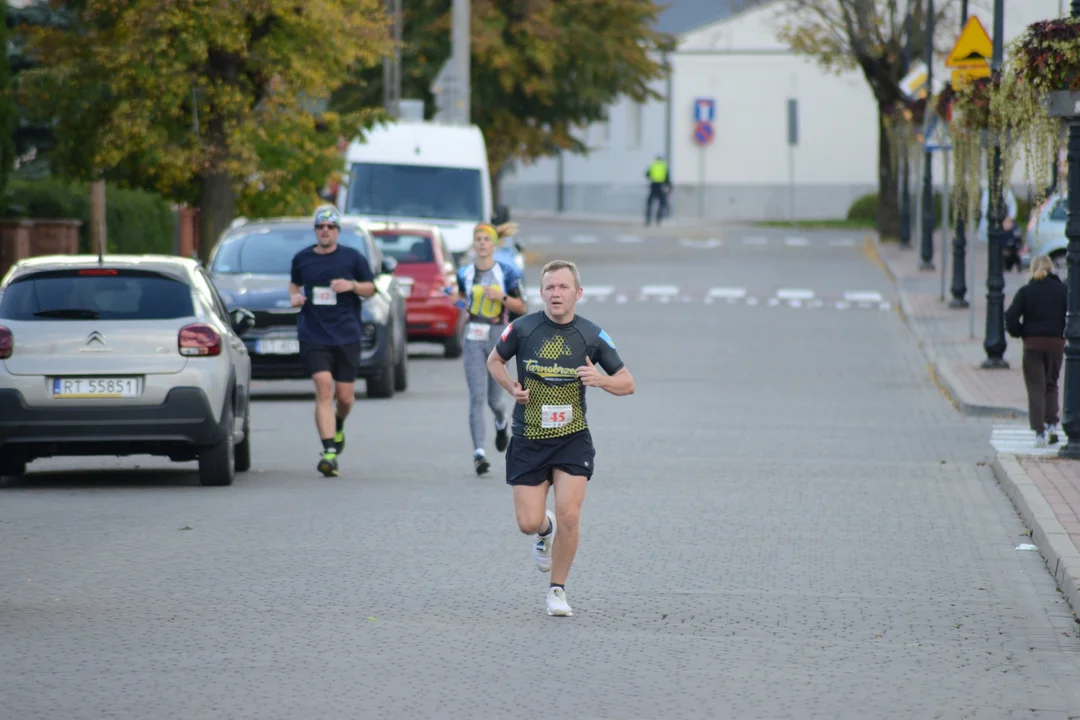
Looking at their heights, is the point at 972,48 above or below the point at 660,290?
above

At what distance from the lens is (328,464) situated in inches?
587

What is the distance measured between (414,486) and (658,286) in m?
27.7

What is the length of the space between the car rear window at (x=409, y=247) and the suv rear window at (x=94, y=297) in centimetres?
1277

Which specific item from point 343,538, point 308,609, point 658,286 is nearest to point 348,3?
point 658,286

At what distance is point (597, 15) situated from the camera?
53.5 metres

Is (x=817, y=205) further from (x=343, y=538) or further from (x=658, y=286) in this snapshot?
(x=343, y=538)

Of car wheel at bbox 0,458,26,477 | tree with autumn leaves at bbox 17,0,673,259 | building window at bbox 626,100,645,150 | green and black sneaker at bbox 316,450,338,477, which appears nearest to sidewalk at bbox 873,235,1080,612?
green and black sneaker at bbox 316,450,338,477

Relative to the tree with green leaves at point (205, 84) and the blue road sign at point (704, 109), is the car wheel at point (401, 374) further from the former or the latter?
the blue road sign at point (704, 109)

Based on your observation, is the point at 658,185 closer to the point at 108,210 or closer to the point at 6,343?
the point at 108,210

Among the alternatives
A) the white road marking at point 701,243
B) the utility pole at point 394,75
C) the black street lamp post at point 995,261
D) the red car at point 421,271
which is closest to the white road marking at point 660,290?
the utility pole at point 394,75

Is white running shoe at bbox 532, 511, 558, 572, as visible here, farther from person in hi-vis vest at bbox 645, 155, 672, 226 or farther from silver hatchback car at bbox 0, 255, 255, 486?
person in hi-vis vest at bbox 645, 155, 672, 226

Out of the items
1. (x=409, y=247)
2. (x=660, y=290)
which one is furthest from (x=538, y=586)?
(x=660, y=290)

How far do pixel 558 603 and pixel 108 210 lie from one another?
88.0ft

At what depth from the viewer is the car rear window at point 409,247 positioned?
88.7 ft
